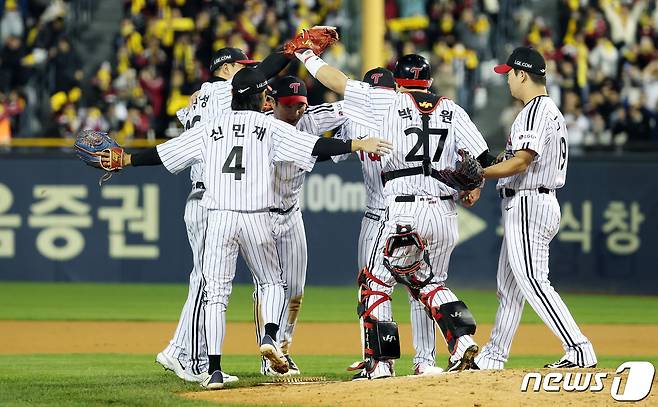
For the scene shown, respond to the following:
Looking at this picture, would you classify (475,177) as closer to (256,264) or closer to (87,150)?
(256,264)

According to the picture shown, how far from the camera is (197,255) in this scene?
905 centimetres

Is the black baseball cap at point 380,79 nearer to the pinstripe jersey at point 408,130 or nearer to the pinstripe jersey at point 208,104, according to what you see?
the pinstripe jersey at point 408,130

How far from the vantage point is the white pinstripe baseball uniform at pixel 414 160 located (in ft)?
28.0

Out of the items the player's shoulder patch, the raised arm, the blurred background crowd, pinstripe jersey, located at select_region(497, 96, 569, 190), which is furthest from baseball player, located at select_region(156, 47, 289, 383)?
the blurred background crowd

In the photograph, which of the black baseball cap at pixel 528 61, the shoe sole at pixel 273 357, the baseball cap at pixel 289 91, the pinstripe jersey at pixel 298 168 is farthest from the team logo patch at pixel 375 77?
the shoe sole at pixel 273 357

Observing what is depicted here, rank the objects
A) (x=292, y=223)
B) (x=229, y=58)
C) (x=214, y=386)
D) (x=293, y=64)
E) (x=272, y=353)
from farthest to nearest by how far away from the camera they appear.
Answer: (x=293, y=64)
(x=292, y=223)
(x=229, y=58)
(x=214, y=386)
(x=272, y=353)

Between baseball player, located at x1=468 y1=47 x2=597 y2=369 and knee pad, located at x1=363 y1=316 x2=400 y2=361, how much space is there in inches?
33.1

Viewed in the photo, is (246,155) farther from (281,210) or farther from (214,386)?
(214,386)

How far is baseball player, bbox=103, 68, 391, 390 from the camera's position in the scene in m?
8.19

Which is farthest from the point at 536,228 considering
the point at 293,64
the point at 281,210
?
the point at 293,64

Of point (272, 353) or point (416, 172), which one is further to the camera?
point (416, 172)

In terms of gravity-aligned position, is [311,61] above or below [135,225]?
above

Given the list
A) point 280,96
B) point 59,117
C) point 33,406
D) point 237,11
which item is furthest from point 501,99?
point 33,406

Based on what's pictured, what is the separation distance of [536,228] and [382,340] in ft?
4.33
